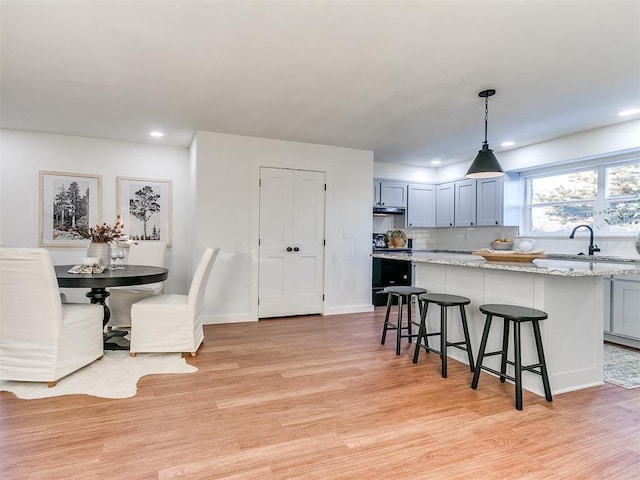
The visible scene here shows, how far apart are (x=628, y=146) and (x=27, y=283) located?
5694 millimetres

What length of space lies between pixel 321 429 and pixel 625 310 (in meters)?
3.57

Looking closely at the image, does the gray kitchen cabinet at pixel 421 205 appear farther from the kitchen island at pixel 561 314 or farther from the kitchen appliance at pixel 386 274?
the kitchen island at pixel 561 314

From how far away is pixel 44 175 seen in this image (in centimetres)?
479

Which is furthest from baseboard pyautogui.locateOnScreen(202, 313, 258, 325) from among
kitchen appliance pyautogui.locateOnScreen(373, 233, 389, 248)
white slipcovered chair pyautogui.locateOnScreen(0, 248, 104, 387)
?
kitchen appliance pyautogui.locateOnScreen(373, 233, 389, 248)

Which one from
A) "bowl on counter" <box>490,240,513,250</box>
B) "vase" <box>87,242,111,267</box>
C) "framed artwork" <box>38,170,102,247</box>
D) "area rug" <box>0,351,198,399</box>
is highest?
"framed artwork" <box>38,170,102,247</box>

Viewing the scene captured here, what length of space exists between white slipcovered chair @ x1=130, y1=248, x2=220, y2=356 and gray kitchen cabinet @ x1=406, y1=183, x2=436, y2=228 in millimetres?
4170

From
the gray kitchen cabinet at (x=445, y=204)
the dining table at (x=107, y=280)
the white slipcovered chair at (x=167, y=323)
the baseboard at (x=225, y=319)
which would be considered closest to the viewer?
the dining table at (x=107, y=280)

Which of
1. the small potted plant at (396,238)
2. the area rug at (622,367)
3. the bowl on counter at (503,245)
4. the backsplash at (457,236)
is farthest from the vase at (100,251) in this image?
the backsplash at (457,236)

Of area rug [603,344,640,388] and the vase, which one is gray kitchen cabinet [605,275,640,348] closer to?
area rug [603,344,640,388]

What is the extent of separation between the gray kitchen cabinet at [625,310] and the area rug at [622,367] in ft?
0.45

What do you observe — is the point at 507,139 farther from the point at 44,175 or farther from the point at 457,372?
the point at 44,175

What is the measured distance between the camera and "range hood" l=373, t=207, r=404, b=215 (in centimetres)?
630

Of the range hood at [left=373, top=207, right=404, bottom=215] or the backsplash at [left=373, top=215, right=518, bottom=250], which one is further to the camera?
the range hood at [left=373, top=207, right=404, bottom=215]

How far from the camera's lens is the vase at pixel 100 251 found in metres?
3.52
